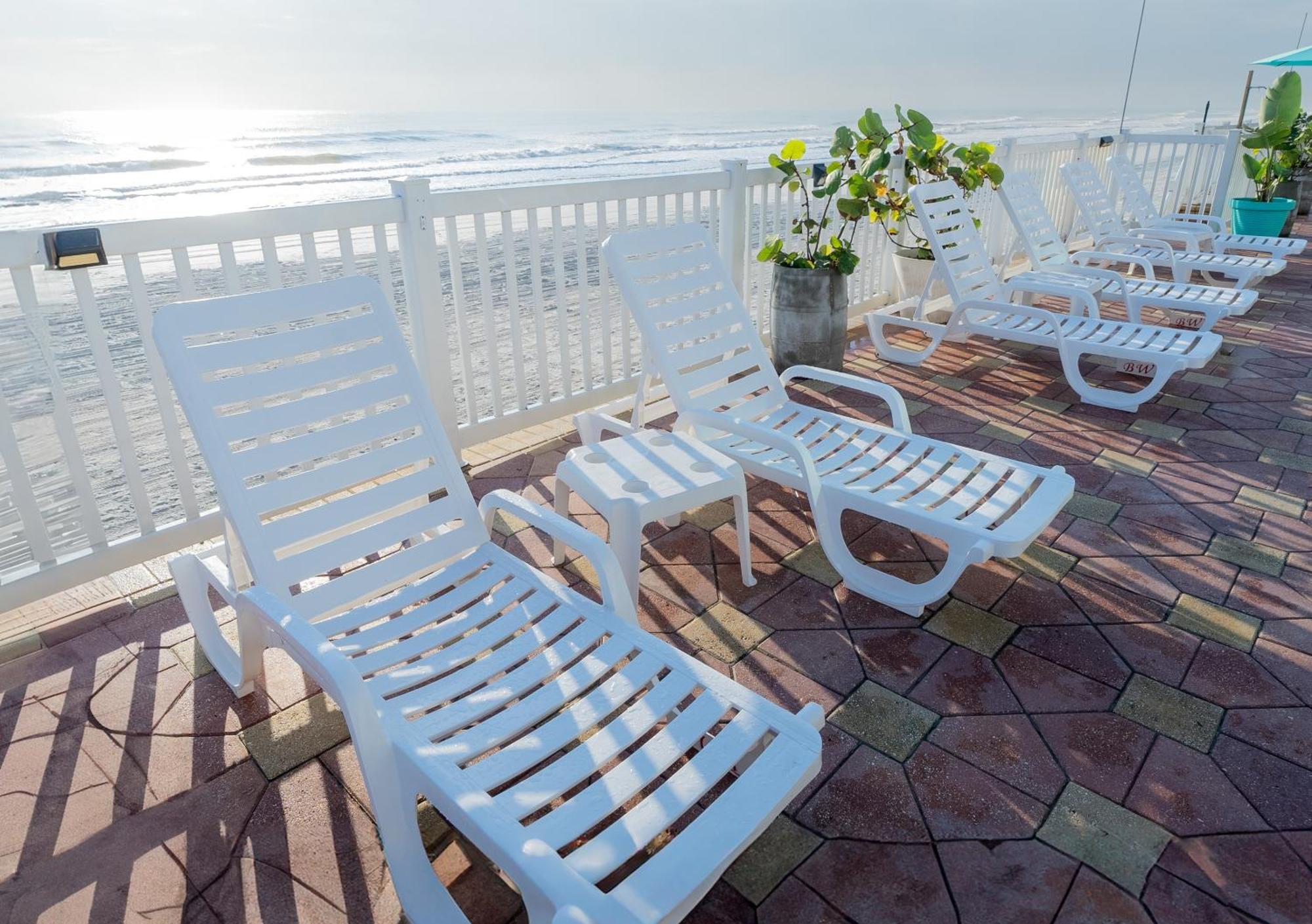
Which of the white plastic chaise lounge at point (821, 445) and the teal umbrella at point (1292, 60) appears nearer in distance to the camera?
the white plastic chaise lounge at point (821, 445)

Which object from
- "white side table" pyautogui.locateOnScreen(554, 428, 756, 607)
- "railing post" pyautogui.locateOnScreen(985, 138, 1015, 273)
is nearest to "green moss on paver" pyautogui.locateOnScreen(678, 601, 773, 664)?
"white side table" pyautogui.locateOnScreen(554, 428, 756, 607)

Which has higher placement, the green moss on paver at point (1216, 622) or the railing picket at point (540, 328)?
the railing picket at point (540, 328)

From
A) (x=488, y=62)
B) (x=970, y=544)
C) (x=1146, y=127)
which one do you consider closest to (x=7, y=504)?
(x=970, y=544)

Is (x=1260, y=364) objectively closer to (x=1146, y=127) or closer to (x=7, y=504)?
(x=7, y=504)

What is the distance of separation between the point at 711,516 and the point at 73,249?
221 cm

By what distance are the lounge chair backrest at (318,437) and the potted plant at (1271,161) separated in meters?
9.25

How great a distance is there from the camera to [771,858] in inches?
65.7

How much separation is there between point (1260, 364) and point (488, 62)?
32781 millimetres

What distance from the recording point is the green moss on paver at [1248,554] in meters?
2.73

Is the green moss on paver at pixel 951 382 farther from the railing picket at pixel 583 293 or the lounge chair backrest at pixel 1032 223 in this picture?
the railing picket at pixel 583 293

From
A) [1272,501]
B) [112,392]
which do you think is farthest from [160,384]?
[1272,501]

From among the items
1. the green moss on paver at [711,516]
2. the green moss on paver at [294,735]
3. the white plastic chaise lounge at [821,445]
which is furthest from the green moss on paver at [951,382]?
the green moss on paver at [294,735]

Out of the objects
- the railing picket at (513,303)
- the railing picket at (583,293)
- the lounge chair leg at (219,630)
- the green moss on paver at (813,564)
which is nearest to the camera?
the lounge chair leg at (219,630)

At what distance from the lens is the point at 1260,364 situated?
4910mm
